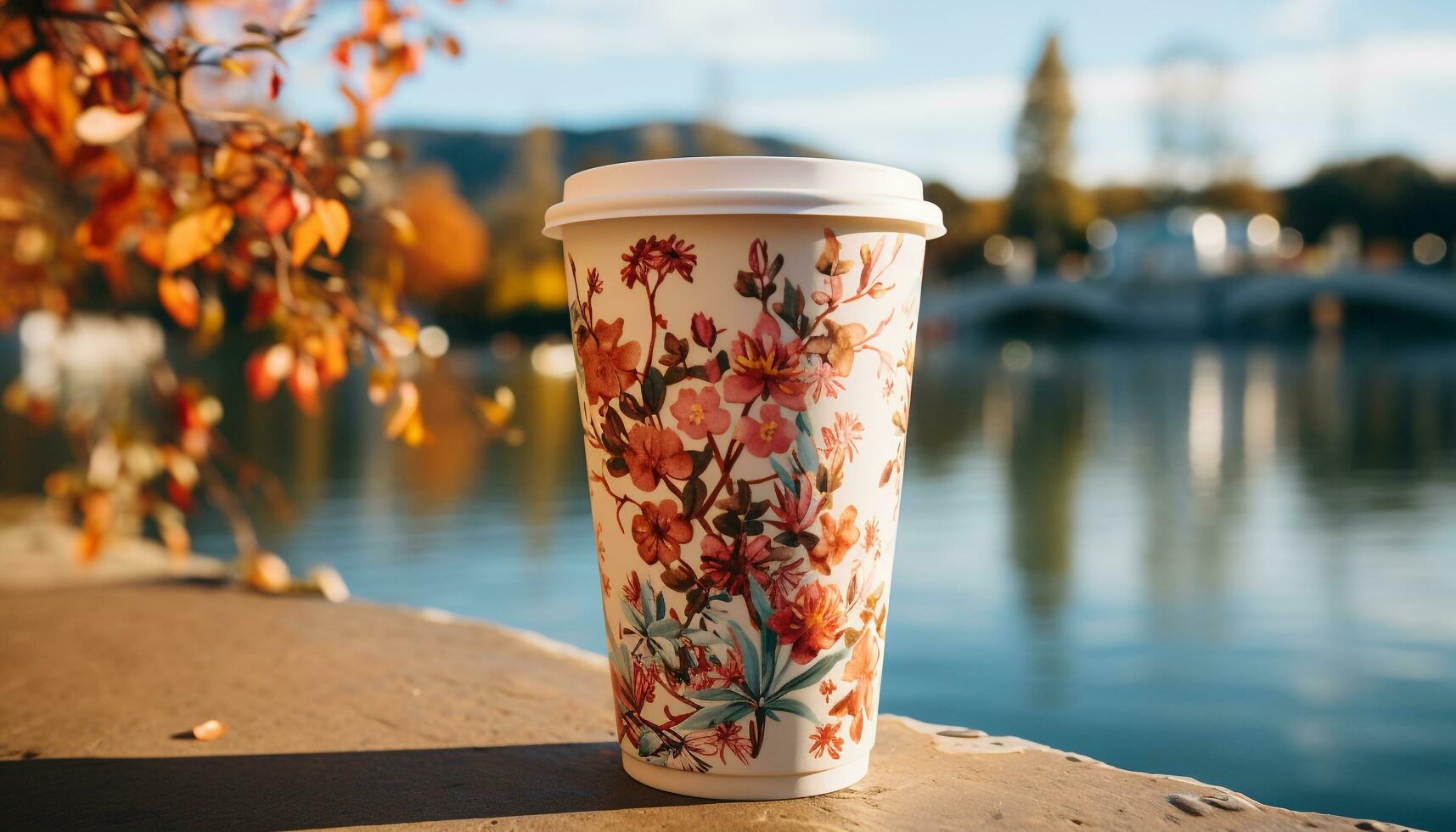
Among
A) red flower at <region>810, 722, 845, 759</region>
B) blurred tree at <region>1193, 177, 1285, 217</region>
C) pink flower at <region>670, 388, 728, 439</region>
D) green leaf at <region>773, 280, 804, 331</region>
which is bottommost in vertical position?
red flower at <region>810, 722, 845, 759</region>

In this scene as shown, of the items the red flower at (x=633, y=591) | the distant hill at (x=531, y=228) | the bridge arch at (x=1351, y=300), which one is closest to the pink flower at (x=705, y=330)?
the red flower at (x=633, y=591)

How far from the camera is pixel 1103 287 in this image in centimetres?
5675

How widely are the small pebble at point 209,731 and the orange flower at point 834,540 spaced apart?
4.76 feet

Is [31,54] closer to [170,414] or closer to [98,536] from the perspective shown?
[170,414]

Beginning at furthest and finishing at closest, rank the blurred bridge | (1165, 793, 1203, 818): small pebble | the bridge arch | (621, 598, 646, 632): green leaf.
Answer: the blurred bridge < the bridge arch < (621, 598, 646, 632): green leaf < (1165, 793, 1203, 818): small pebble

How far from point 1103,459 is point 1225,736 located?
8507mm

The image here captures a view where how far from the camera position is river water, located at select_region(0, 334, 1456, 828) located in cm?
420

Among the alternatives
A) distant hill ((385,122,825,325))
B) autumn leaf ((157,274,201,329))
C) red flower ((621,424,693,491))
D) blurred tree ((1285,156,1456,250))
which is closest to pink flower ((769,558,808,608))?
red flower ((621,424,693,491))

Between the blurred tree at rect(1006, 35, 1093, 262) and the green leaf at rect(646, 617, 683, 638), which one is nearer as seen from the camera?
the green leaf at rect(646, 617, 683, 638)

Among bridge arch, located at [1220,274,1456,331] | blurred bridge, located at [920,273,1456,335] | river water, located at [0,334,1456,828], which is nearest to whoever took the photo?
river water, located at [0,334,1456,828]

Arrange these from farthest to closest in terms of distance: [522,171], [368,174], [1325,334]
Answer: [522,171] → [1325,334] → [368,174]

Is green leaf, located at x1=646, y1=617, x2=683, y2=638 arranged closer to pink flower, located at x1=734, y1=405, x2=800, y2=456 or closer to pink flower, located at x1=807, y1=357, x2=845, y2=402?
pink flower, located at x1=734, y1=405, x2=800, y2=456

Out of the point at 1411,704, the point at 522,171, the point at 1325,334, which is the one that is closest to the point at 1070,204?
the point at 1325,334

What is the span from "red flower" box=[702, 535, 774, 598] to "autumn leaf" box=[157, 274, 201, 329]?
1501mm
